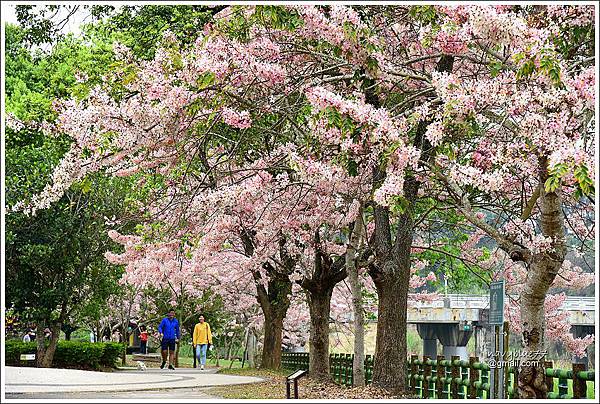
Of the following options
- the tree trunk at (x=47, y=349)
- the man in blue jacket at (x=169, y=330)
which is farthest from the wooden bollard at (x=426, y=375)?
the tree trunk at (x=47, y=349)

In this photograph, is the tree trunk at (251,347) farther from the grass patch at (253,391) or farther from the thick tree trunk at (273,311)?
the grass patch at (253,391)

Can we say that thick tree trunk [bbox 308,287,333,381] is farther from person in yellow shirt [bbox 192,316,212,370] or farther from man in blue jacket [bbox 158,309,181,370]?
man in blue jacket [bbox 158,309,181,370]

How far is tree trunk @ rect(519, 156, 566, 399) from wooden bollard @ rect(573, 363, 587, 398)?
65cm

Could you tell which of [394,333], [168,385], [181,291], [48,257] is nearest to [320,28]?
[394,333]

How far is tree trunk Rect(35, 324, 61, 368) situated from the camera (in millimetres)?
20375

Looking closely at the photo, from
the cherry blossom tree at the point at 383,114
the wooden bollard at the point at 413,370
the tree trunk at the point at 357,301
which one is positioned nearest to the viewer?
the cherry blossom tree at the point at 383,114

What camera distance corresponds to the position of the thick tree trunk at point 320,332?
715 inches

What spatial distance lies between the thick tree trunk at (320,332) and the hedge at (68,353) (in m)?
6.52

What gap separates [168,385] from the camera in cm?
1523

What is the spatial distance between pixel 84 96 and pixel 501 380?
6.19 meters

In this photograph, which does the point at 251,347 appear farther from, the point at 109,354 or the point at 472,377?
the point at 472,377

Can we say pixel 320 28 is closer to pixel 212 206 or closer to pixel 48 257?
pixel 212 206

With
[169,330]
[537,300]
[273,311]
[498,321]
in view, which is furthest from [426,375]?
[169,330]

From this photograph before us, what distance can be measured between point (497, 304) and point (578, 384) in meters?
1.28
